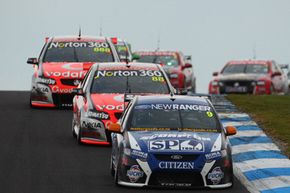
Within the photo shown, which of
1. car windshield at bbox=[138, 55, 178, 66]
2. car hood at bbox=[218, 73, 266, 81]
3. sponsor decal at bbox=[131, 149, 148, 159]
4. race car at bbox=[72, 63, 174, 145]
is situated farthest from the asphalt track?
car windshield at bbox=[138, 55, 178, 66]

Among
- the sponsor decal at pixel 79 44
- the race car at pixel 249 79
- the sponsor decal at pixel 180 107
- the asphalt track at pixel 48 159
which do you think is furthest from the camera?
the race car at pixel 249 79

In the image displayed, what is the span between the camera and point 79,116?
2022cm

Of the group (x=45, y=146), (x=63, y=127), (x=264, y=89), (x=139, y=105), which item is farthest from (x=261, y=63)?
(x=139, y=105)

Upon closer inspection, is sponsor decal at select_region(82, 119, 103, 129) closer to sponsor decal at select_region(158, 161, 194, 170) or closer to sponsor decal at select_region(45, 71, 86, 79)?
sponsor decal at select_region(158, 161, 194, 170)

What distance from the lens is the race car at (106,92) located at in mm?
19594

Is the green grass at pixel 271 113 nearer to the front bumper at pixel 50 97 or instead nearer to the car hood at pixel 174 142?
the car hood at pixel 174 142

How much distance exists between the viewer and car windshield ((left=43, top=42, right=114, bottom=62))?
1059 inches

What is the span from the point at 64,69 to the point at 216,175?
1168 centimetres

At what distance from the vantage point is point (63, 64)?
86.6 ft

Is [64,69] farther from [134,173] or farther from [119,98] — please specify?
[134,173]

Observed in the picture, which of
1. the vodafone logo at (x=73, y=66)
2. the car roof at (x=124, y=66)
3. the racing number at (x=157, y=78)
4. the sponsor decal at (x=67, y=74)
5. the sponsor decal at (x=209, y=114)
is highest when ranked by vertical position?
the sponsor decal at (x=209, y=114)

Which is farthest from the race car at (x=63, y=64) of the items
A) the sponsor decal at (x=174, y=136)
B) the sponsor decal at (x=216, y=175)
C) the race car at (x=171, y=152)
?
the sponsor decal at (x=216, y=175)

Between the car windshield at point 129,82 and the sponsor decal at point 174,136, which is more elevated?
the sponsor decal at point 174,136

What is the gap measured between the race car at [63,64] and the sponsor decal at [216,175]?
36.7 ft
